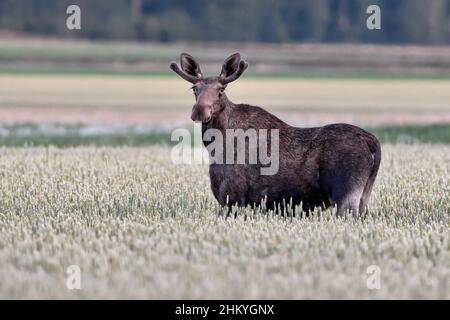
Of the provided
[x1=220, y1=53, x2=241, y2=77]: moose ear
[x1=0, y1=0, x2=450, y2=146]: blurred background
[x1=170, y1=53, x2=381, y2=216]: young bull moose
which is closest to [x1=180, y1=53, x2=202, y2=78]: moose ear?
[x1=170, y1=53, x2=381, y2=216]: young bull moose

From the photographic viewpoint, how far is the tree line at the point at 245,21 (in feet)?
283

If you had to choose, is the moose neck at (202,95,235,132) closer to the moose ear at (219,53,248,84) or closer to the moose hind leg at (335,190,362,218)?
the moose ear at (219,53,248,84)

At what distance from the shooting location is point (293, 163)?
10.9 m

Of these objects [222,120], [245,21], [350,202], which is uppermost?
[245,21]

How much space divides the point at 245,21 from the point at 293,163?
81574mm

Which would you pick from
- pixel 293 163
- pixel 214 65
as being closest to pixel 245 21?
pixel 214 65

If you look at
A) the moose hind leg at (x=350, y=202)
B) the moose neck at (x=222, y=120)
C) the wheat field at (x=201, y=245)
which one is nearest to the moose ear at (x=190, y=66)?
the moose neck at (x=222, y=120)

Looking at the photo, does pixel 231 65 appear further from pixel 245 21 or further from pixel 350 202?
pixel 245 21

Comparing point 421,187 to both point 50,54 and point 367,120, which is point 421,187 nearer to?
point 367,120

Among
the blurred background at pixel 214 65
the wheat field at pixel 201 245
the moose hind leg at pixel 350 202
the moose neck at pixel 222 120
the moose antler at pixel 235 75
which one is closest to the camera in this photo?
the wheat field at pixel 201 245

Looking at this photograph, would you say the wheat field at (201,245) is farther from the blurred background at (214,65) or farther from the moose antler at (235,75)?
the blurred background at (214,65)

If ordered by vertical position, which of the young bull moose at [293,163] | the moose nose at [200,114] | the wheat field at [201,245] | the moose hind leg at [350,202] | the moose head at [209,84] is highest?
the moose head at [209,84]
